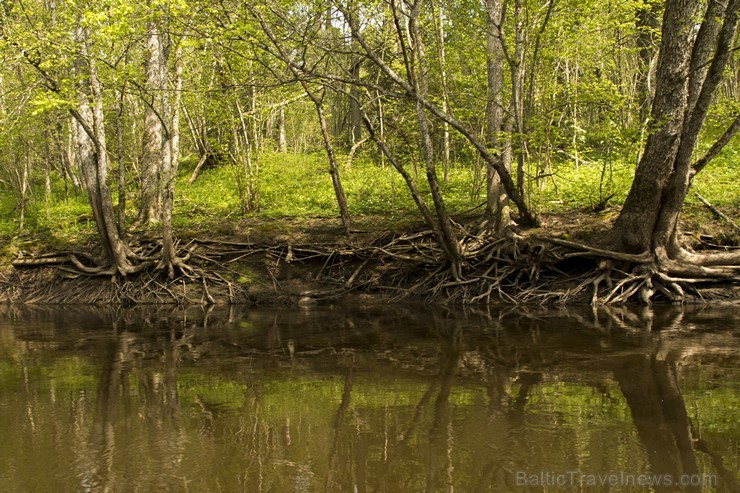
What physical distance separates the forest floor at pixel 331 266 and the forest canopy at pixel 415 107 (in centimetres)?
44

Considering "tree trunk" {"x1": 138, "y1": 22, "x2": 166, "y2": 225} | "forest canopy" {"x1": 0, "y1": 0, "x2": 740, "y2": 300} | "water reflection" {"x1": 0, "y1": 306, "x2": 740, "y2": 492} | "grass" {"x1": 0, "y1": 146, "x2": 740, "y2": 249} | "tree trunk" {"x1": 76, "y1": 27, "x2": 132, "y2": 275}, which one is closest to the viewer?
"water reflection" {"x1": 0, "y1": 306, "x2": 740, "y2": 492}

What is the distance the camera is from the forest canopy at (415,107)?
36.4 ft

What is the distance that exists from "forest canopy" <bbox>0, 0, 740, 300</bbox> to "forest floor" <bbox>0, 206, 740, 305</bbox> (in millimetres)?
439

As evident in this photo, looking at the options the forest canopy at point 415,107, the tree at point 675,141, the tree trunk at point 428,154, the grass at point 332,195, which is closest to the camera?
the tree at point 675,141

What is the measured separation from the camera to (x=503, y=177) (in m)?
12.4

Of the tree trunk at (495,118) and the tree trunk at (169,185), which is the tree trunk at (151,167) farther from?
the tree trunk at (495,118)

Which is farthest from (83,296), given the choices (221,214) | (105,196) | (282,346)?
(282,346)

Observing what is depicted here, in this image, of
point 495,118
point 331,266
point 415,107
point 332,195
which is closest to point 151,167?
point 332,195

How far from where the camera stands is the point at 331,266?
50.8 ft

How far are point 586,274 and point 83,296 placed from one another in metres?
12.5

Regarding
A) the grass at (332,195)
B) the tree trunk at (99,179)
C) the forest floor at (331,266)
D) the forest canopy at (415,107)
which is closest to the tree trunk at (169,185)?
the forest canopy at (415,107)

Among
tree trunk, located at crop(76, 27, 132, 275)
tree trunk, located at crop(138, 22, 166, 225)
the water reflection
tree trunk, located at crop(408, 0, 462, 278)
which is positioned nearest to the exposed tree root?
tree trunk, located at crop(408, 0, 462, 278)

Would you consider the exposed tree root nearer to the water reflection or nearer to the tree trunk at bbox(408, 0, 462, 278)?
the tree trunk at bbox(408, 0, 462, 278)

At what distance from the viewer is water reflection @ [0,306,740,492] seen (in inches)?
179
